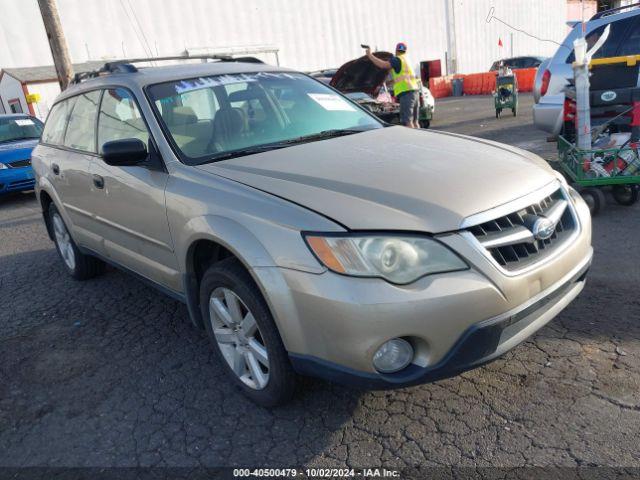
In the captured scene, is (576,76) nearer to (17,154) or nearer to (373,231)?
(373,231)

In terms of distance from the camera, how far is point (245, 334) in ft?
8.54

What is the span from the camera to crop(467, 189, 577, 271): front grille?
219 centimetres

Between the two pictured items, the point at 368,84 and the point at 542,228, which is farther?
the point at 368,84

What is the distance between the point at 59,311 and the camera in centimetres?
423

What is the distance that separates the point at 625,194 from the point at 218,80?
404 cm

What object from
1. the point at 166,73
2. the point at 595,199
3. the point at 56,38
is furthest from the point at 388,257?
the point at 56,38

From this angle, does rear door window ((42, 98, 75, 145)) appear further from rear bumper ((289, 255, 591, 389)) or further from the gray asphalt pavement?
rear bumper ((289, 255, 591, 389))

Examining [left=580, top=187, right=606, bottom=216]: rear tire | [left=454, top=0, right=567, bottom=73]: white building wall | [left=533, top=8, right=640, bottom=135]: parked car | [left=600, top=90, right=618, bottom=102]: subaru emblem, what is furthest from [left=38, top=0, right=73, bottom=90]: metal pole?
[left=454, top=0, right=567, bottom=73]: white building wall

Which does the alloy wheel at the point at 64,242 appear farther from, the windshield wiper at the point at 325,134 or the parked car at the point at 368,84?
the parked car at the point at 368,84

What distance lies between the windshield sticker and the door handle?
82 cm

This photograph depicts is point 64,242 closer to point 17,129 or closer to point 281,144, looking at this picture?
point 281,144

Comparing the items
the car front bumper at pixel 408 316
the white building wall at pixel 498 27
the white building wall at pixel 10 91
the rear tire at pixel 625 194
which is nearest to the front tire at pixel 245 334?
the car front bumper at pixel 408 316

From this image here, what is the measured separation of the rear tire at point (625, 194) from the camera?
5.09 m

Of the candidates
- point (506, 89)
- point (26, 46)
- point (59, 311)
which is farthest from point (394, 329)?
point (26, 46)
